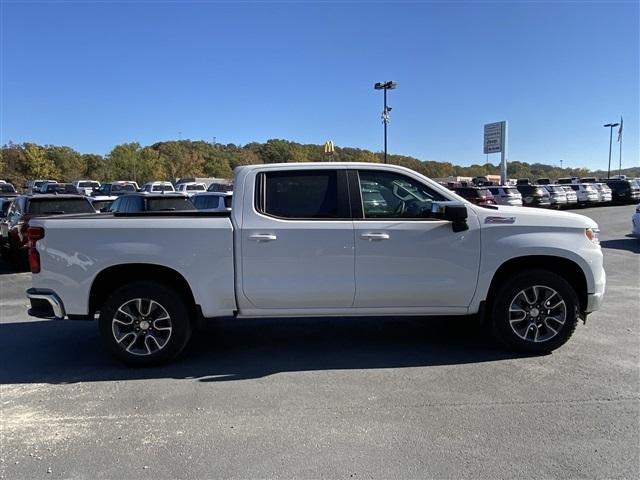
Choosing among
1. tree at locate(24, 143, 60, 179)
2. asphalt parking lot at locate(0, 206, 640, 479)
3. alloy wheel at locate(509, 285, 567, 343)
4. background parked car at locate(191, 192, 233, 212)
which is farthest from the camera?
tree at locate(24, 143, 60, 179)

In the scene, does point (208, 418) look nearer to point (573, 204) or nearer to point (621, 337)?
point (621, 337)

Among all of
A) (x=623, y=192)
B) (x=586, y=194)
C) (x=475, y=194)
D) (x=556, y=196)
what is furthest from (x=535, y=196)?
(x=623, y=192)

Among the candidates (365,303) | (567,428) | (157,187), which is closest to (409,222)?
(365,303)

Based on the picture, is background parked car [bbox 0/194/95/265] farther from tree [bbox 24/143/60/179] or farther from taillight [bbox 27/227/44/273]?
tree [bbox 24/143/60/179]

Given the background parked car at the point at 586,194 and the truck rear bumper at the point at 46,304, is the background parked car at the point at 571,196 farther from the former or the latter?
the truck rear bumper at the point at 46,304

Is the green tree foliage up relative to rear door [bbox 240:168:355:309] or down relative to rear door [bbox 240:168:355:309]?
up

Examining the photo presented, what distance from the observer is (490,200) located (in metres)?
25.7

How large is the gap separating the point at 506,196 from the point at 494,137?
24089mm

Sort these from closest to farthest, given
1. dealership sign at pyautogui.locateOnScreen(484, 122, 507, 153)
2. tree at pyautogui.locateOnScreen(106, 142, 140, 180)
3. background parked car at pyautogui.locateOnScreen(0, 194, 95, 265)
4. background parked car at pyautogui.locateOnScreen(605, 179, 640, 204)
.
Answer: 1. background parked car at pyautogui.locateOnScreen(0, 194, 95, 265)
2. background parked car at pyautogui.locateOnScreen(605, 179, 640, 204)
3. dealership sign at pyautogui.locateOnScreen(484, 122, 507, 153)
4. tree at pyautogui.locateOnScreen(106, 142, 140, 180)

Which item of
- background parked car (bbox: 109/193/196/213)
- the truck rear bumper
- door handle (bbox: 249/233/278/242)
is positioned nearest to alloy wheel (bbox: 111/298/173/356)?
the truck rear bumper

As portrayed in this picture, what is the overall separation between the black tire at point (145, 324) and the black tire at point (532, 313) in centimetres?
312

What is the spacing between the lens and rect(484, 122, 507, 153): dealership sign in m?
48.5

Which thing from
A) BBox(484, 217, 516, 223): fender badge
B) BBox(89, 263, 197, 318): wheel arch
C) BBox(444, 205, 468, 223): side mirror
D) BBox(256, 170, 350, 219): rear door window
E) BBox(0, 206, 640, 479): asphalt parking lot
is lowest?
BBox(0, 206, 640, 479): asphalt parking lot

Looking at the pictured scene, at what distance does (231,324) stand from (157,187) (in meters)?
31.5
